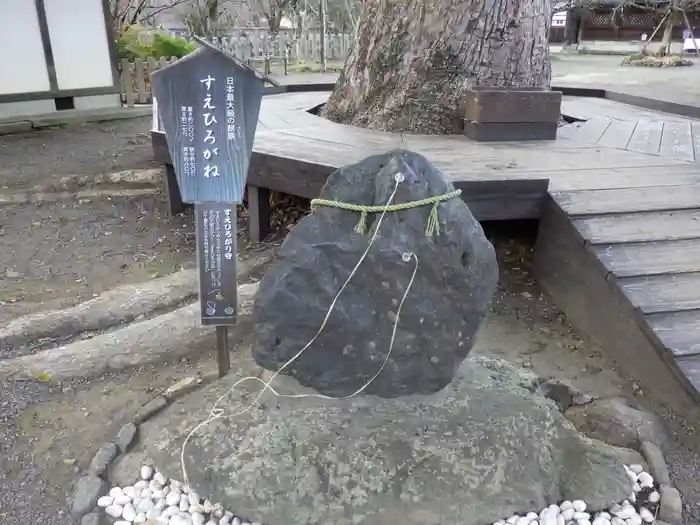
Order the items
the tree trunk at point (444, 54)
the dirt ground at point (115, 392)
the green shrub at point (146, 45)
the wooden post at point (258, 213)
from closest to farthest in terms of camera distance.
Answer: the dirt ground at point (115, 392) < the wooden post at point (258, 213) < the tree trunk at point (444, 54) < the green shrub at point (146, 45)

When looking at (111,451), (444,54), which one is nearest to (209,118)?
(111,451)

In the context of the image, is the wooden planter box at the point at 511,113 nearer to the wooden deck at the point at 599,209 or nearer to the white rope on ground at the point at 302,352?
the wooden deck at the point at 599,209

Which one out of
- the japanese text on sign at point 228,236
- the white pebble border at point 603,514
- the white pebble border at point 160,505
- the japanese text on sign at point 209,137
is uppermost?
the japanese text on sign at point 209,137

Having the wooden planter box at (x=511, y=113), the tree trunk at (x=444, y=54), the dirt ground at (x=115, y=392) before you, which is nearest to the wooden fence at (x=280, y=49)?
the tree trunk at (x=444, y=54)

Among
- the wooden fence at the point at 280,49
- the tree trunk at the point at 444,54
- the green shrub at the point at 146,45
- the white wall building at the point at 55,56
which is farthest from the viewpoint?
the wooden fence at the point at 280,49

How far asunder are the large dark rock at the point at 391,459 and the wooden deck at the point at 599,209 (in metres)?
0.68

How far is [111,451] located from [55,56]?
7.63 metres

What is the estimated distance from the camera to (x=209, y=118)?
2.27m

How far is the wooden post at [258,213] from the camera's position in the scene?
4.39 meters

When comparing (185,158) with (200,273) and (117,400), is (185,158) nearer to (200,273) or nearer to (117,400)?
(200,273)

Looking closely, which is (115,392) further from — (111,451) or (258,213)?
(258,213)

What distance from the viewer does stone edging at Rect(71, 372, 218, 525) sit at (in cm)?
216

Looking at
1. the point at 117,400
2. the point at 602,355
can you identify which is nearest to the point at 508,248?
the point at 602,355

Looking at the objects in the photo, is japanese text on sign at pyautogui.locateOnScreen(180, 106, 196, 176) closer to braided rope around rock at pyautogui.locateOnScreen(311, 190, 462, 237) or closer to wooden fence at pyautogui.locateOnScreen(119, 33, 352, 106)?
braided rope around rock at pyautogui.locateOnScreen(311, 190, 462, 237)
